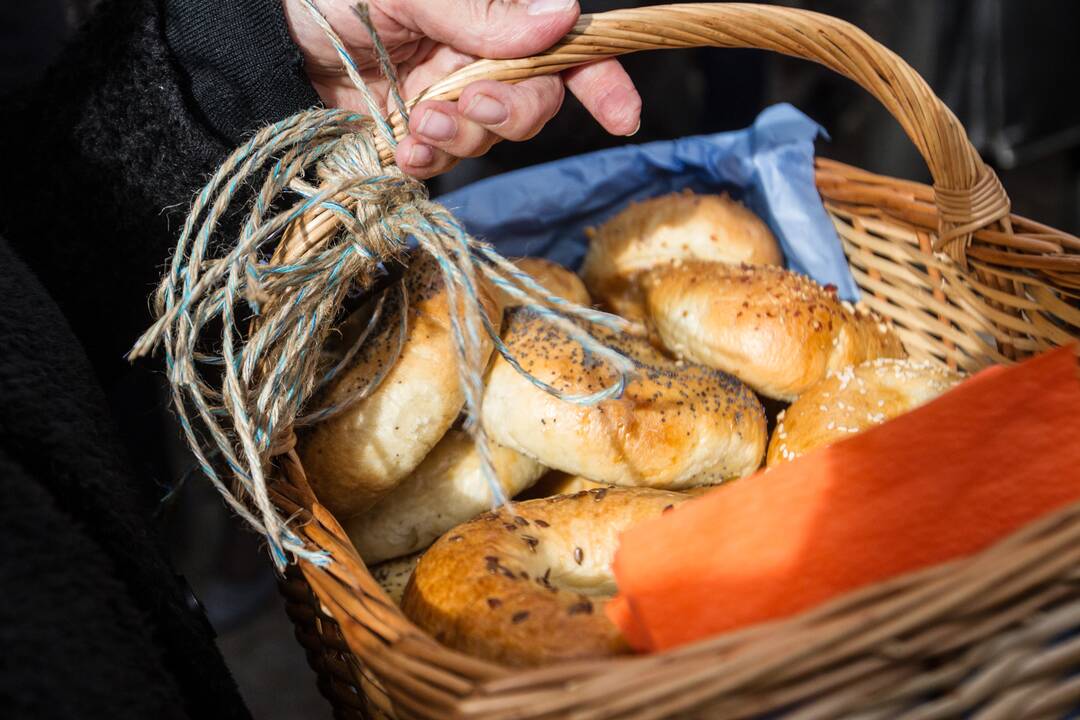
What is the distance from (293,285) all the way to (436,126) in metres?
0.23

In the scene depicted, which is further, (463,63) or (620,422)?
(463,63)

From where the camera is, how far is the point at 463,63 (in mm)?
1204

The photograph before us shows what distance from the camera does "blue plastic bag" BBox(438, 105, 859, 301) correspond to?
4.56 feet

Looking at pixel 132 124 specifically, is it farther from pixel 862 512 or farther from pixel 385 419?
pixel 862 512

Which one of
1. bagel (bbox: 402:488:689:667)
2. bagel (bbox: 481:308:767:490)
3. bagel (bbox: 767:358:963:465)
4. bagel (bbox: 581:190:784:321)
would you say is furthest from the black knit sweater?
bagel (bbox: 767:358:963:465)

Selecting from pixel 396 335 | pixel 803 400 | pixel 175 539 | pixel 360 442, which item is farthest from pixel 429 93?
pixel 175 539

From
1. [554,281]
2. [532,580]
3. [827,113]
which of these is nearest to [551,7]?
[554,281]

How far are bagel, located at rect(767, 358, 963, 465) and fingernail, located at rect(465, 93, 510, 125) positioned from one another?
1.92ft

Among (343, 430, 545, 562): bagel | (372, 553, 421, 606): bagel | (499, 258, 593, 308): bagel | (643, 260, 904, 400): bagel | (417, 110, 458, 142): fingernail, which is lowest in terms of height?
(372, 553, 421, 606): bagel

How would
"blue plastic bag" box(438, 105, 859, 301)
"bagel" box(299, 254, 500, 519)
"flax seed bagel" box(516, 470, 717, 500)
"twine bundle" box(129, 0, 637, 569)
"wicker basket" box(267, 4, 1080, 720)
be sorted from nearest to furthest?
"wicker basket" box(267, 4, 1080, 720), "twine bundle" box(129, 0, 637, 569), "bagel" box(299, 254, 500, 519), "flax seed bagel" box(516, 470, 717, 500), "blue plastic bag" box(438, 105, 859, 301)

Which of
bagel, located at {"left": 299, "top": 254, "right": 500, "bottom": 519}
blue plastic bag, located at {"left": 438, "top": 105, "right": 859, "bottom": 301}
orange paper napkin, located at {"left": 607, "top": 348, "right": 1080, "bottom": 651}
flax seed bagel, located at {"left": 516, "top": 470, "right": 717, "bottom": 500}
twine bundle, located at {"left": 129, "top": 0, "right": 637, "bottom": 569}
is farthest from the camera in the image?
blue plastic bag, located at {"left": 438, "top": 105, "right": 859, "bottom": 301}

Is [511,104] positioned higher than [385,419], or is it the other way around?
[511,104]

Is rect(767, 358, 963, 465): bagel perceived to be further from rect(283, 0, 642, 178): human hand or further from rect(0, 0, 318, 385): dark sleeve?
rect(0, 0, 318, 385): dark sleeve

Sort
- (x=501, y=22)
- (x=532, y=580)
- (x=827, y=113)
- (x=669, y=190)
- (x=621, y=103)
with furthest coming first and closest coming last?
(x=827, y=113), (x=669, y=190), (x=621, y=103), (x=501, y=22), (x=532, y=580)
